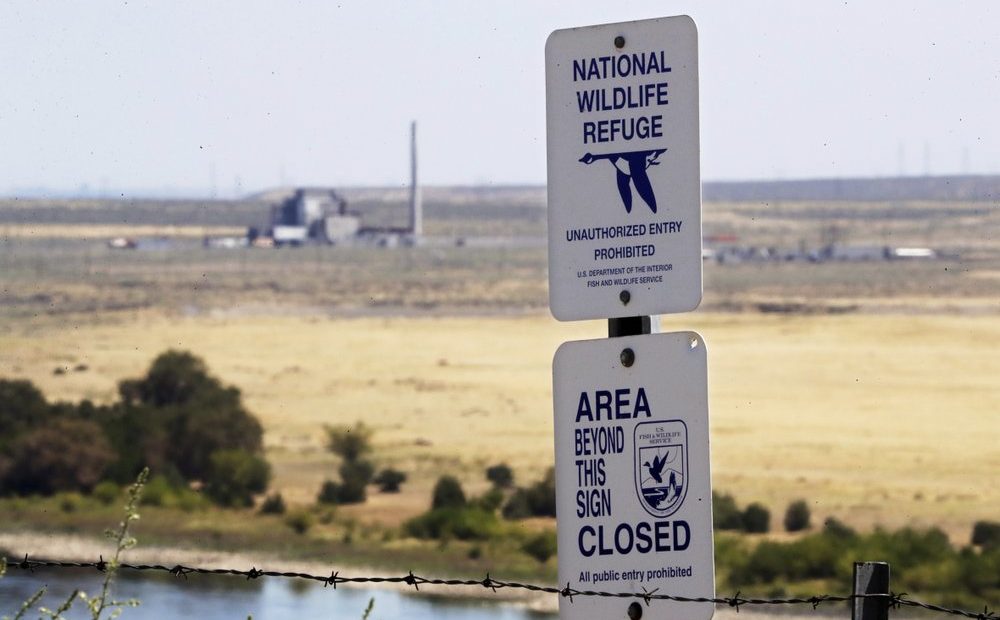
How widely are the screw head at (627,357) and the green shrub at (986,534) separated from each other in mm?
39039

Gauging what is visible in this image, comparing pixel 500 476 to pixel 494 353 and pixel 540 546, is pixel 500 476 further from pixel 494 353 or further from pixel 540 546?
pixel 494 353

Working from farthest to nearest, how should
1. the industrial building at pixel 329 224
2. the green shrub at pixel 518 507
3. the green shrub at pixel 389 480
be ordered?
1. the industrial building at pixel 329 224
2. the green shrub at pixel 389 480
3. the green shrub at pixel 518 507

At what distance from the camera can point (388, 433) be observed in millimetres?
55625

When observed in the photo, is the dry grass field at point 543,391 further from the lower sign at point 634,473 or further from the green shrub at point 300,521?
the lower sign at point 634,473

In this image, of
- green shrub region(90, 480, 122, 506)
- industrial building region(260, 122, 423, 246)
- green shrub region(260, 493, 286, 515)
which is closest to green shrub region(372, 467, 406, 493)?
green shrub region(260, 493, 286, 515)

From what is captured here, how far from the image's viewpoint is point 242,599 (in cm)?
3528

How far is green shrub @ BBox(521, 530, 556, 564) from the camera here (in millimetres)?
43000

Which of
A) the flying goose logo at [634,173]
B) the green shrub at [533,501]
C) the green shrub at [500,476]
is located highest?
the flying goose logo at [634,173]

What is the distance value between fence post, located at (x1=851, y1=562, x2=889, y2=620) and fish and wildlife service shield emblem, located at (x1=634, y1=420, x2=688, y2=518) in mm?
464

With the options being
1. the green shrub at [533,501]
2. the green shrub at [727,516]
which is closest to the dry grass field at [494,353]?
the green shrub at [533,501]

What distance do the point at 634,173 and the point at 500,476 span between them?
149 ft

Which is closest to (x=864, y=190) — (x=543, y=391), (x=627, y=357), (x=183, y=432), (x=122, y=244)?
(x=122, y=244)

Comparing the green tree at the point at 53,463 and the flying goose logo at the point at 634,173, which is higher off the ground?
the flying goose logo at the point at 634,173

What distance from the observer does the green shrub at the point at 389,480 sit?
50.1 meters
